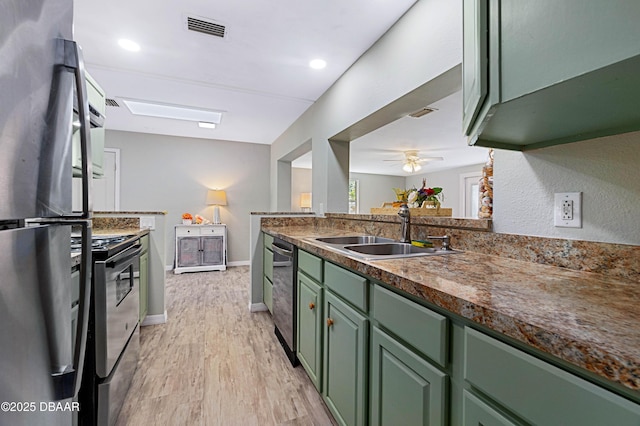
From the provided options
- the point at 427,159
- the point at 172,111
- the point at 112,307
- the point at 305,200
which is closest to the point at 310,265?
the point at 112,307

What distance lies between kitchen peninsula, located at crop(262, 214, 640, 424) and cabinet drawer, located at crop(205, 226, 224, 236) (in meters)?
4.18

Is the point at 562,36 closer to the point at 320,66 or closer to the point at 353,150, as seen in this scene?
the point at 320,66

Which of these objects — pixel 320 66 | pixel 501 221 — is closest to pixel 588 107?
pixel 501 221

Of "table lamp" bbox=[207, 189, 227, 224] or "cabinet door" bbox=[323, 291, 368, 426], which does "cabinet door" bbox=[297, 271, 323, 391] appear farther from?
"table lamp" bbox=[207, 189, 227, 224]

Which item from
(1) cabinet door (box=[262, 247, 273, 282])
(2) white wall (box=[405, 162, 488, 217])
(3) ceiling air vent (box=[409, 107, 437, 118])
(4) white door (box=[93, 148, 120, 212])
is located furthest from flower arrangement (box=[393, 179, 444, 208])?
(2) white wall (box=[405, 162, 488, 217])

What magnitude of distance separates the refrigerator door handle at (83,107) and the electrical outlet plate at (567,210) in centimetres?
158

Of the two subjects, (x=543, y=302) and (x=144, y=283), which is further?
(x=144, y=283)

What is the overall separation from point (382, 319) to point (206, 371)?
4.99ft

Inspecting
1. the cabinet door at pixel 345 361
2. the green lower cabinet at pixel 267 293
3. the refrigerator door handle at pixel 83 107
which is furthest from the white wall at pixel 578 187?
the green lower cabinet at pixel 267 293

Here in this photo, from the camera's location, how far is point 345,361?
4.21 ft

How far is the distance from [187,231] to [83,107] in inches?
178

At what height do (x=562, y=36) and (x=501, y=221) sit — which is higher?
(x=562, y=36)

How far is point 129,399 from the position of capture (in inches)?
65.2

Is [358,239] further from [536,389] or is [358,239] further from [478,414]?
[536,389]
